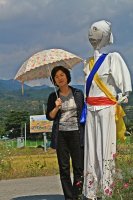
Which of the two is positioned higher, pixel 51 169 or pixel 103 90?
pixel 103 90

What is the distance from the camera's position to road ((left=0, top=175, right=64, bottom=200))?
748 centimetres

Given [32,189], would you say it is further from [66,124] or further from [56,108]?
[56,108]

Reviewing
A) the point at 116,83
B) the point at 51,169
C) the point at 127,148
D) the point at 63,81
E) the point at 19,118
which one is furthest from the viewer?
the point at 19,118

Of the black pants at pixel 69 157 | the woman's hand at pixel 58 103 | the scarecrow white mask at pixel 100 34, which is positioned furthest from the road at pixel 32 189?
the scarecrow white mask at pixel 100 34

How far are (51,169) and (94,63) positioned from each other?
5.47 meters

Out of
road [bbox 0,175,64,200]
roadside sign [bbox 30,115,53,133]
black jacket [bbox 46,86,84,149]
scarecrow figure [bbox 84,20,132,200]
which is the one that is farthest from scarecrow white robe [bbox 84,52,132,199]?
roadside sign [bbox 30,115,53,133]

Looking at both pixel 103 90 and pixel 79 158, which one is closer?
pixel 103 90

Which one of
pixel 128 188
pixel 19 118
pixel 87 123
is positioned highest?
pixel 87 123

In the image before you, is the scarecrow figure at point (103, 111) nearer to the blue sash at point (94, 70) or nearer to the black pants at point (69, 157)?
the blue sash at point (94, 70)

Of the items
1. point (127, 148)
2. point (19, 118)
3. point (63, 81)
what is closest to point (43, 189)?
point (127, 148)

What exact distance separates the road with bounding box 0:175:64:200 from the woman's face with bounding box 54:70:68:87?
1.86 m

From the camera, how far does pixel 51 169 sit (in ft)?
35.5

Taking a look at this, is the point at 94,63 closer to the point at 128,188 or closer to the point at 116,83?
the point at 116,83

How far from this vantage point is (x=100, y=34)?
566cm
